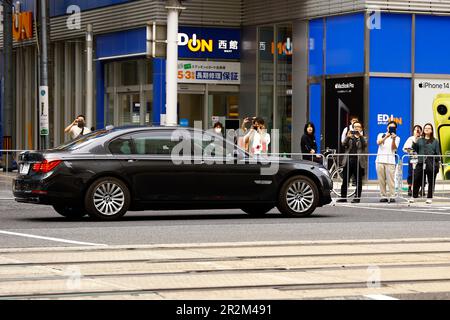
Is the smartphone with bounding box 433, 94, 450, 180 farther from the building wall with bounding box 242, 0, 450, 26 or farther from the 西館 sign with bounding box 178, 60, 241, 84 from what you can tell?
the 西館 sign with bounding box 178, 60, 241, 84

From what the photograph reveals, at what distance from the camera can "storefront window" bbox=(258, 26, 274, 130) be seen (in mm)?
35188

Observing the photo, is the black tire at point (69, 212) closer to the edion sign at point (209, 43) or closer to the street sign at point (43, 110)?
the street sign at point (43, 110)

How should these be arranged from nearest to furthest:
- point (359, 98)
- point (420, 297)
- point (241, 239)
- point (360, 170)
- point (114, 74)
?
point (420, 297), point (241, 239), point (360, 170), point (359, 98), point (114, 74)

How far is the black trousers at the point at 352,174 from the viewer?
2375 cm

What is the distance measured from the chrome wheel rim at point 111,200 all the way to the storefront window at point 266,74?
59.5ft

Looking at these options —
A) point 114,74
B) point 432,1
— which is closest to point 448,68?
point 432,1

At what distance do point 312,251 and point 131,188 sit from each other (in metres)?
5.29

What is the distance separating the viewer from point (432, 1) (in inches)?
1225

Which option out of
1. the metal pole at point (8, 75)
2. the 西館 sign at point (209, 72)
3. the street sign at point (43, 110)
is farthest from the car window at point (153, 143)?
the metal pole at point (8, 75)

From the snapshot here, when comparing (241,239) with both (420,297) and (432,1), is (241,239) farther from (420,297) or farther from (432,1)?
(432,1)

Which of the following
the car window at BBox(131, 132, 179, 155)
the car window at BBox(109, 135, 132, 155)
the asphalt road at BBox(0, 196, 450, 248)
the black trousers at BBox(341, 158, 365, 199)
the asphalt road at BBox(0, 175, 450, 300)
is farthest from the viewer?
the black trousers at BBox(341, 158, 365, 199)

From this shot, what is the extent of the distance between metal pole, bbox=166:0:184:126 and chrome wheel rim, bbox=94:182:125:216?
8013mm

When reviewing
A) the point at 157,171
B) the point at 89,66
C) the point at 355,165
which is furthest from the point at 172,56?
the point at 157,171

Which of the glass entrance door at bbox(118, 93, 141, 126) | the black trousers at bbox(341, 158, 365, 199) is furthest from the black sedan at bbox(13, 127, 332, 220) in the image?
the glass entrance door at bbox(118, 93, 141, 126)
